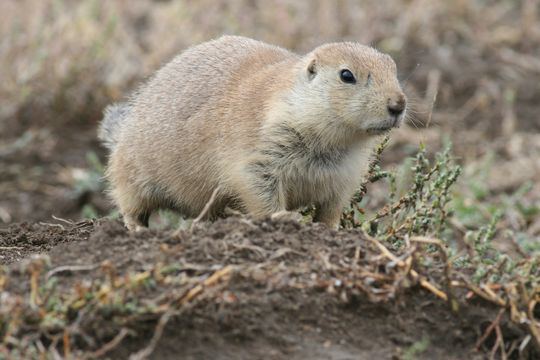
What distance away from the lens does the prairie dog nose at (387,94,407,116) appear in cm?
496

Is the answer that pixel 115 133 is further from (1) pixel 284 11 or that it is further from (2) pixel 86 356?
(1) pixel 284 11

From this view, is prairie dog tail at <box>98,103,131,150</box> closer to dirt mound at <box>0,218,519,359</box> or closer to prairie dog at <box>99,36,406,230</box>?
prairie dog at <box>99,36,406,230</box>

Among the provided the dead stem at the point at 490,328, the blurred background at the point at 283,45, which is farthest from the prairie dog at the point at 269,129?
the blurred background at the point at 283,45

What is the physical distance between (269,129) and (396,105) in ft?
2.38

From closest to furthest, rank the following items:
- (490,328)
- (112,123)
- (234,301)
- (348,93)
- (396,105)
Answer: (234,301) < (490,328) < (396,105) < (348,93) < (112,123)

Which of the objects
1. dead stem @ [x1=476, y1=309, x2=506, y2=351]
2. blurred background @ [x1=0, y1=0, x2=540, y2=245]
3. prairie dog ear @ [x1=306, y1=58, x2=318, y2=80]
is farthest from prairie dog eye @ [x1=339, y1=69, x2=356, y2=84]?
blurred background @ [x1=0, y1=0, x2=540, y2=245]

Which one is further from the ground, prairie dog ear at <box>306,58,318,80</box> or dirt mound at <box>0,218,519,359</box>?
prairie dog ear at <box>306,58,318,80</box>

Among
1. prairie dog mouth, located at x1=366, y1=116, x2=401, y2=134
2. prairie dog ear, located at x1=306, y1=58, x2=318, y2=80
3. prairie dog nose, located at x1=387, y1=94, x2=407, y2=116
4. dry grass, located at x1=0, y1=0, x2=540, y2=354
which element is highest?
prairie dog ear, located at x1=306, y1=58, x2=318, y2=80

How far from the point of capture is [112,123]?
6.76 metres

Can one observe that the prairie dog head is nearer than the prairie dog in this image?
Yes

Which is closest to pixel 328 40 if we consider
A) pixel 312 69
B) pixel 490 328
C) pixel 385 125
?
pixel 312 69

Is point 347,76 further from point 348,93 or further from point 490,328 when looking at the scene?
point 490,328

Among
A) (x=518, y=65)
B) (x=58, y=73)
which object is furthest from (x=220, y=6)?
(x=518, y=65)

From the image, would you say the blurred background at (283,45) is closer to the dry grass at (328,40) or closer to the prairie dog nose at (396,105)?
the dry grass at (328,40)
